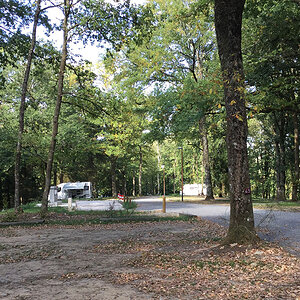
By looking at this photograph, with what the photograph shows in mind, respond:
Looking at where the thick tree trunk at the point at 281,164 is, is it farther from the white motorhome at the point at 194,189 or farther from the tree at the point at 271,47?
the white motorhome at the point at 194,189

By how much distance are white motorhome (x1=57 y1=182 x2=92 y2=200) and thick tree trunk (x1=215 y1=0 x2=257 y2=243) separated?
3226 cm

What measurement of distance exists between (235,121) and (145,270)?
357 cm

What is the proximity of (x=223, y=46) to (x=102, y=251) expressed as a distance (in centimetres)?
537

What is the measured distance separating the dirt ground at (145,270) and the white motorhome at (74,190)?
95.1 feet

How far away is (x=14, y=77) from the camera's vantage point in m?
30.7

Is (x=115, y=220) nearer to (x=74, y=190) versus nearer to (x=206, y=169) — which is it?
(x=206, y=169)

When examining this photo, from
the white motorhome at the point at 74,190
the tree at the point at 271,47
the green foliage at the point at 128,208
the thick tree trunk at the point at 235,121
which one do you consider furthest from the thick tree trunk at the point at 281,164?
the white motorhome at the point at 74,190

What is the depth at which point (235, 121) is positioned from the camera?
6.68 metres

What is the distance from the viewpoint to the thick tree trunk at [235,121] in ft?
21.2

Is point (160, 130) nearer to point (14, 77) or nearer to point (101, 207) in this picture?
point (101, 207)

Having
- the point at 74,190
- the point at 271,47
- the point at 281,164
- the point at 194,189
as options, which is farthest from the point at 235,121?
the point at 194,189

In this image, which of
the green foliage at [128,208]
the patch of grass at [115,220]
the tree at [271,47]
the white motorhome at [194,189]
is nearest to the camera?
the patch of grass at [115,220]

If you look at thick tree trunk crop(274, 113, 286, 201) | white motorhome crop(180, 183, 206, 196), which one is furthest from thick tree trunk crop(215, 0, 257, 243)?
white motorhome crop(180, 183, 206, 196)

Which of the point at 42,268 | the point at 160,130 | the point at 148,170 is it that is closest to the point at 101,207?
the point at 160,130
